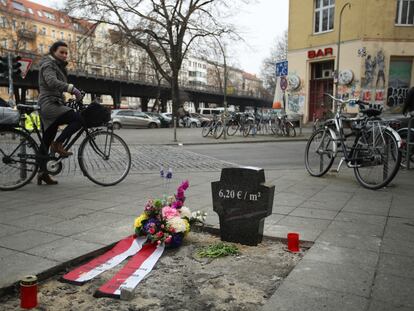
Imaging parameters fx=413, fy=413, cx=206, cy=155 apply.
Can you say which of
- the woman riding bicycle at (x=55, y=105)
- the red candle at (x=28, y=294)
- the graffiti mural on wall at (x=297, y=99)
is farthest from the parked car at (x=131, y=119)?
the red candle at (x=28, y=294)

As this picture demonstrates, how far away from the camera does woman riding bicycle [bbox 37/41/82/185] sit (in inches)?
234

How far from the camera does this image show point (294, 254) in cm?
330

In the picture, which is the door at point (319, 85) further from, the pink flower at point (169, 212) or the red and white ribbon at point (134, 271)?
the red and white ribbon at point (134, 271)

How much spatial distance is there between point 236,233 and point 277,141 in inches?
556

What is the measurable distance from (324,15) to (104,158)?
2330cm

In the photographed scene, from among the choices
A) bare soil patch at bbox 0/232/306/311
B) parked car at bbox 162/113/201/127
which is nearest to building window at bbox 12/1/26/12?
parked car at bbox 162/113/201/127

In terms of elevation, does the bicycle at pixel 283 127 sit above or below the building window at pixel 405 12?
below

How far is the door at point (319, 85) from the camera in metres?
26.3

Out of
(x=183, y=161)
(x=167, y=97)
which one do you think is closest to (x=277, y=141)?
(x=183, y=161)

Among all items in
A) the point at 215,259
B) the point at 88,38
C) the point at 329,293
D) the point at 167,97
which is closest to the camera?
the point at 329,293

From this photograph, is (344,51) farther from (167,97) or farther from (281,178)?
(167,97)

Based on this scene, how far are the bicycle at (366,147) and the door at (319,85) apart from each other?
20.1 meters

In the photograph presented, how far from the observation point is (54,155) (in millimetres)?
6109

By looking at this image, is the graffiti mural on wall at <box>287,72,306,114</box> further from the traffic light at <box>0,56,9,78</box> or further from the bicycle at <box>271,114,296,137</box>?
the traffic light at <box>0,56,9,78</box>
